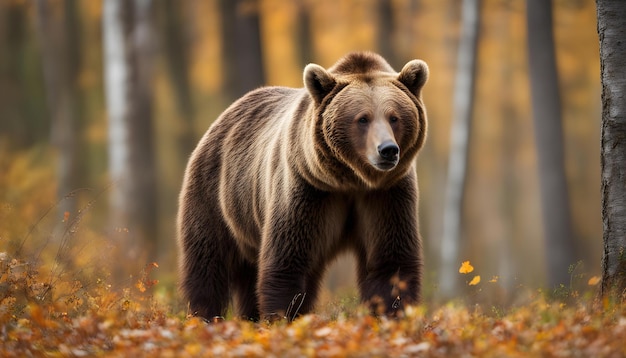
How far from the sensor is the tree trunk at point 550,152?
15.2 metres

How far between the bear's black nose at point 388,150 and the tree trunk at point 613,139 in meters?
1.81

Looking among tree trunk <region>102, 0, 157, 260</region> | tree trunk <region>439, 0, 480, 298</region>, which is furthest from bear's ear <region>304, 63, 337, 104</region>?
tree trunk <region>439, 0, 480, 298</region>

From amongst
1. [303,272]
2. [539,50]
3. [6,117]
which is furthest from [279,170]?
[6,117]

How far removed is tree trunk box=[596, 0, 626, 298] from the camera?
269 inches

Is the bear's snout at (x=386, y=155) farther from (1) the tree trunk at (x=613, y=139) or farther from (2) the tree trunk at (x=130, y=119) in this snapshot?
(2) the tree trunk at (x=130, y=119)

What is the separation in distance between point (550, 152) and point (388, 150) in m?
9.82

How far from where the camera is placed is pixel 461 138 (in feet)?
61.3

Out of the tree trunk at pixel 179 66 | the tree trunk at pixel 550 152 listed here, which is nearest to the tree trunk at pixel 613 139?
the tree trunk at pixel 550 152

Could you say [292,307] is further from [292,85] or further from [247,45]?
[292,85]

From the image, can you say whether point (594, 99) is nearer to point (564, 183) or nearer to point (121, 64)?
point (564, 183)

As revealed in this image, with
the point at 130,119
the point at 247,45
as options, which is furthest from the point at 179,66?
the point at 247,45

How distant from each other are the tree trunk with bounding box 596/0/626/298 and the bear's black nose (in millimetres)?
1812

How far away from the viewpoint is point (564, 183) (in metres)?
15.4

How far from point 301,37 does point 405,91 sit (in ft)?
65.6
